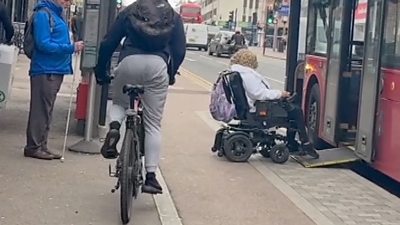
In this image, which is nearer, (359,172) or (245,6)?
(359,172)

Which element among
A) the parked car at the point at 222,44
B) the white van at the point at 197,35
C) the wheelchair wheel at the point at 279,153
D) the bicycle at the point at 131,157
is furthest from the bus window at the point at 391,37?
the white van at the point at 197,35

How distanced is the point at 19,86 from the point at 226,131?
877cm

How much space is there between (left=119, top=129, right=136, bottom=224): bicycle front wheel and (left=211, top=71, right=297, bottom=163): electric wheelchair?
11.5ft

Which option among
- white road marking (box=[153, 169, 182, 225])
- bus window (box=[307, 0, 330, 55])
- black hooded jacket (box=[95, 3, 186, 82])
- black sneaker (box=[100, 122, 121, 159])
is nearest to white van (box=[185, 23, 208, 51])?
bus window (box=[307, 0, 330, 55])

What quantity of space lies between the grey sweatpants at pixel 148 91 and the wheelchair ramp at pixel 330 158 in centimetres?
347

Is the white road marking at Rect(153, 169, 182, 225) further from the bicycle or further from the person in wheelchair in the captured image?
the person in wheelchair

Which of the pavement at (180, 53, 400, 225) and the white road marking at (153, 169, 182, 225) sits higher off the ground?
the pavement at (180, 53, 400, 225)

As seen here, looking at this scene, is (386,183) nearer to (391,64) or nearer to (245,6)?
(391,64)

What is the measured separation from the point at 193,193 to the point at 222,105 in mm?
2407

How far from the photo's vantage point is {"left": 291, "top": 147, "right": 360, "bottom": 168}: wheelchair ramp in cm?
998

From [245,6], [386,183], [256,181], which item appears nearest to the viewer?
[256,181]

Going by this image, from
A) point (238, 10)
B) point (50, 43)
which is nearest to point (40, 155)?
point (50, 43)

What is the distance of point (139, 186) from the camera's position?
22.7 feet

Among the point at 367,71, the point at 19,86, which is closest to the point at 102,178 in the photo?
the point at 367,71
